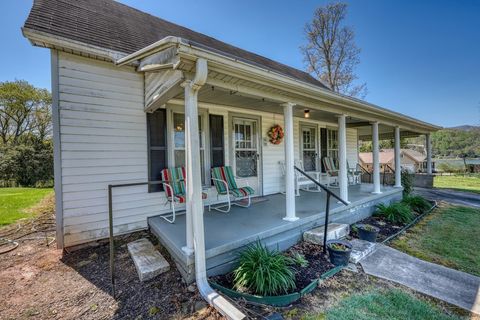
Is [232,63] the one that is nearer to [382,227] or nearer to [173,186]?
[173,186]

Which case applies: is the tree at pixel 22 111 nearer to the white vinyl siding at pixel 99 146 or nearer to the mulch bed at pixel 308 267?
the white vinyl siding at pixel 99 146

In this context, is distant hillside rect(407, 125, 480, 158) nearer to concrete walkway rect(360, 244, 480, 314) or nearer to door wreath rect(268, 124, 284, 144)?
door wreath rect(268, 124, 284, 144)

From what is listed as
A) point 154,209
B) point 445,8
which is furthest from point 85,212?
point 445,8

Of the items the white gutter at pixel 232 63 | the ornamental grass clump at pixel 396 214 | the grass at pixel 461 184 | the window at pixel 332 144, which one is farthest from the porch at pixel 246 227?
the grass at pixel 461 184

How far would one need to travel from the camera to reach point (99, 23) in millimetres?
4406

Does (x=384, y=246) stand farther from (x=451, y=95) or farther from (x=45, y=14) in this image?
(x=451, y=95)

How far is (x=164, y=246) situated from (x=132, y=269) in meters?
0.51

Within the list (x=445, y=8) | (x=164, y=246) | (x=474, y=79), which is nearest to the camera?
(x=164, y=246)

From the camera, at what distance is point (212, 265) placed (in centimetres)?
272

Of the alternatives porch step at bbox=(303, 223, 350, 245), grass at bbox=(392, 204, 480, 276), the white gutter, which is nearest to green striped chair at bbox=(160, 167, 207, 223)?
porch step at bbox=(303, 223, 350, 245)

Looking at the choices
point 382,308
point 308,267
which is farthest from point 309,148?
point 382,308

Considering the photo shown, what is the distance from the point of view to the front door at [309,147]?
23.9 feet

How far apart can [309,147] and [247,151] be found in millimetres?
2719

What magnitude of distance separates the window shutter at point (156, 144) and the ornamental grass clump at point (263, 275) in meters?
2.43
